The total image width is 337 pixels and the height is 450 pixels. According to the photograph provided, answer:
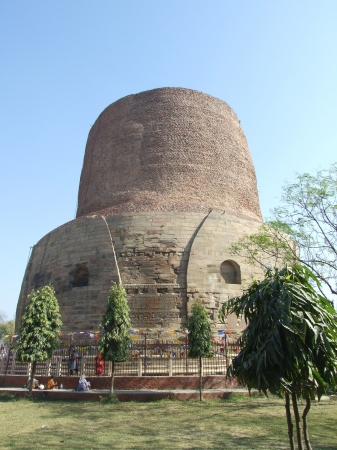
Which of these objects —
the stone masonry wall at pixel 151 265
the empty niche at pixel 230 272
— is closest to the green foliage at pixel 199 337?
the stone masonry wall at pixel 151 265

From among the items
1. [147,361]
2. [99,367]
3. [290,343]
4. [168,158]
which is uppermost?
[168,158]

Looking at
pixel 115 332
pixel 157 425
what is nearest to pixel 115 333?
pixel 115 332

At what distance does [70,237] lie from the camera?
17203mm

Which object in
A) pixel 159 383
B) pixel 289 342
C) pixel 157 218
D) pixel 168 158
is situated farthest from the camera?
pixel 168 158

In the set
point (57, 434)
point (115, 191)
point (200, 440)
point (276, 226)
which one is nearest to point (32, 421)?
point (57, 434)

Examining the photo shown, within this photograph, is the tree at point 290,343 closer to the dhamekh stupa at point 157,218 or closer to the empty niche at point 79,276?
the dhamekh stupa at point 157,218

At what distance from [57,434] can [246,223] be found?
473 inches

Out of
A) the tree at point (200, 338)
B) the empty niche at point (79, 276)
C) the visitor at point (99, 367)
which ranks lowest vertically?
the visitor at point (99, 367)

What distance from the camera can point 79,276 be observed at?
16828mm

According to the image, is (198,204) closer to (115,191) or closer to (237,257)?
(237,257)

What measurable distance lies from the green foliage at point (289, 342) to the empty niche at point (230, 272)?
36.6ft

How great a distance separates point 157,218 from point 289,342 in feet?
40.3

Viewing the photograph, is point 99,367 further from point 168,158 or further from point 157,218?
point 168,158

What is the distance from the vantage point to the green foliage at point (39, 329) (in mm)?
11594
